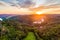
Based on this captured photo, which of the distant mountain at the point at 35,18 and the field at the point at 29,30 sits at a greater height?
the distant mountain at the point at 35,18

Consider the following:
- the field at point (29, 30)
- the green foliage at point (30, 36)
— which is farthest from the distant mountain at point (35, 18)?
the green foliage at point (30, 36)

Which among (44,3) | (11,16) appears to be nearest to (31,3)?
(44,3)

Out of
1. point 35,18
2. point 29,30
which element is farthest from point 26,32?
point 35,18

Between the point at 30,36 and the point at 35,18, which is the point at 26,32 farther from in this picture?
the point at 35,18

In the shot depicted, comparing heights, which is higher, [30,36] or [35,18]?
[35,18]

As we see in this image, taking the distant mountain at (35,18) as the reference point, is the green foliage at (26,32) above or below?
below

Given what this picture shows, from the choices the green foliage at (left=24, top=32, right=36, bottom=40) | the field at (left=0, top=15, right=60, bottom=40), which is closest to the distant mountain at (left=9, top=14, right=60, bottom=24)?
the field at (left=0, top=15, right=60, bottom=40)

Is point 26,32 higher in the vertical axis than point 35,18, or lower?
lower

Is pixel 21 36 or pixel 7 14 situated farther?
pixel 7 14

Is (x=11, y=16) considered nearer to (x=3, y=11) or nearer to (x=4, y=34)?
(x=3, y=11)

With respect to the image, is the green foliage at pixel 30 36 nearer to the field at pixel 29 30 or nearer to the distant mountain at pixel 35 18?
the field at pixel 29 30

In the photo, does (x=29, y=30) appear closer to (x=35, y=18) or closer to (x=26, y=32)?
(x=26, y=32)
